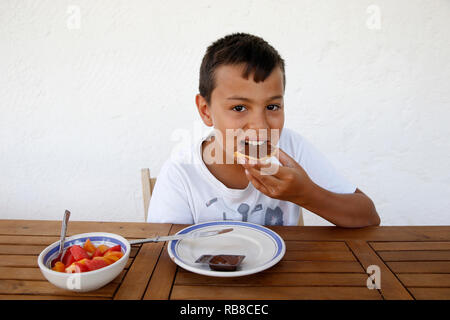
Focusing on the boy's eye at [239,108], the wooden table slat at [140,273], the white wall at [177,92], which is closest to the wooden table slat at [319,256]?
the wooden table slat at [140,273]

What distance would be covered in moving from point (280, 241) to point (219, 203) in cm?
42

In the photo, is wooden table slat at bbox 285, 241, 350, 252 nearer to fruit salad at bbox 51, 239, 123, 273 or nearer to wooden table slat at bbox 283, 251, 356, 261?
wooden table slat at bbox 283, 251, 356, 261

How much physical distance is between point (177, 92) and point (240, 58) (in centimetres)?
151

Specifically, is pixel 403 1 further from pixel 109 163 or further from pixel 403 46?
pixel 109 163

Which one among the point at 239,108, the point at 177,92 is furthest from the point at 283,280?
the point at 177,92

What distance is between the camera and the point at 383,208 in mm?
2809

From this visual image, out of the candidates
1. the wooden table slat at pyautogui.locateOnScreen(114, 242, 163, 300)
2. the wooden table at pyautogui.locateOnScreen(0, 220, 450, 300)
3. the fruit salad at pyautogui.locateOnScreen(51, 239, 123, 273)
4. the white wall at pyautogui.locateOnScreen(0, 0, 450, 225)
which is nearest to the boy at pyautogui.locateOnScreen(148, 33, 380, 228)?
the wooden table at pyautogui.locateOnScreen(0, 220, 450, 300)

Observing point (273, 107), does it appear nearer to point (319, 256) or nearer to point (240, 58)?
point (240, 58)

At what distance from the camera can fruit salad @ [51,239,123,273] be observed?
2.53 ft

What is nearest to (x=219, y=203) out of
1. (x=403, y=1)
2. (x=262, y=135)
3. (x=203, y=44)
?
(x=262, y=135)

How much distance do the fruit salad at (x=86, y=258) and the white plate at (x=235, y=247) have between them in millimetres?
151

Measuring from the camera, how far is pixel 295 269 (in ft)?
2.90

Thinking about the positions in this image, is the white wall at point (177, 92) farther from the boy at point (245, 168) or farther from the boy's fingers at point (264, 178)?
the boy's fingers at point (264, 178)

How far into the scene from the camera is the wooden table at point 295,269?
780mm
